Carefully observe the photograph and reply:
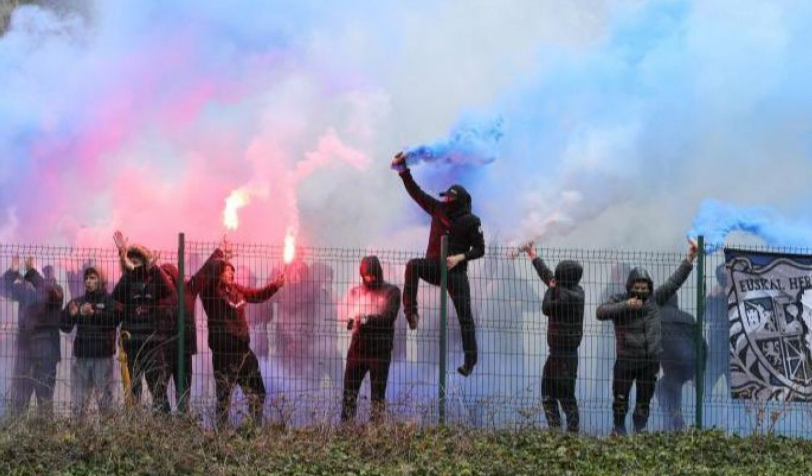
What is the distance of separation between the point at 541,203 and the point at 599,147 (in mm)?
1077

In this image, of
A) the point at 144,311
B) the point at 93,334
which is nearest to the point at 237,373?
the point at 144,311

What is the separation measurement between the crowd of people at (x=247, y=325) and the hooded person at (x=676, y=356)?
0.5 inches

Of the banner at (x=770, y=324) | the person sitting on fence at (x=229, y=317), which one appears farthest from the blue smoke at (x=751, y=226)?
the person sitting on fence at (x=229, y=317)

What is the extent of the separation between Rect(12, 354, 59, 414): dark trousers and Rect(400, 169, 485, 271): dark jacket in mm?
4130

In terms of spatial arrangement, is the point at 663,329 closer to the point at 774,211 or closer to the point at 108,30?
the point at 774,211

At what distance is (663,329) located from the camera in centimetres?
1573

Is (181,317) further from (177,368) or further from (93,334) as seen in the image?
(93,334)

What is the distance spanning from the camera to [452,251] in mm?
15969

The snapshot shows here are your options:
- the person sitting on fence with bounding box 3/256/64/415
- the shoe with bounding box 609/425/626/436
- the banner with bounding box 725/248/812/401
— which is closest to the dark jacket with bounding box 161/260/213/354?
the person sitting on fence with bounding box 3/256/64/415

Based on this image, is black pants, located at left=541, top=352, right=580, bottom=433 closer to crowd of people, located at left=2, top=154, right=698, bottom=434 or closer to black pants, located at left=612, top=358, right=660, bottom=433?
crowd of people, located at left=2, top=154, right=698, bottom=434

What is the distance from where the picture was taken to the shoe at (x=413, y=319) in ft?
50.6

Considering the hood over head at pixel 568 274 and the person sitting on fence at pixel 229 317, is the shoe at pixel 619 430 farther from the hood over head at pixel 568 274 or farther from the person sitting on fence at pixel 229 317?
the person sitting on fence at pixel 229 317

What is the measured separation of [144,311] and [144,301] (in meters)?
0.11

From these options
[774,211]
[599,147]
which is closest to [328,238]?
[599,147]
